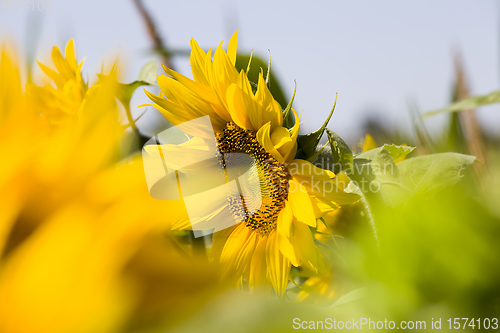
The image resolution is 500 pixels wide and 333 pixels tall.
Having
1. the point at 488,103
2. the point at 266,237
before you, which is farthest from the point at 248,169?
the point at 488,103

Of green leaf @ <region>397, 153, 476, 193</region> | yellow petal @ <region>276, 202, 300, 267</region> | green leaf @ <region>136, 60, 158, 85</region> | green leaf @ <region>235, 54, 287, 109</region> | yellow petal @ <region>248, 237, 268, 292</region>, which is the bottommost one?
yellow petal @ <region>248, 237, 268, 292</region>

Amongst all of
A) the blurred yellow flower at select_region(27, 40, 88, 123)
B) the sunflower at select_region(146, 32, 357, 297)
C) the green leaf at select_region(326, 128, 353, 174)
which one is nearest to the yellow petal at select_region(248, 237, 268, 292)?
the sunflower at select_region(146, 32, 357, 297)

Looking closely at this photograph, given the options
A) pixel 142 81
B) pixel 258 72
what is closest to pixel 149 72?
pixel 142 81

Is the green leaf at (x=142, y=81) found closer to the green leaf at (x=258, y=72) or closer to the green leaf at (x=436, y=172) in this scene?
the green leaf at (x=258, y=72)

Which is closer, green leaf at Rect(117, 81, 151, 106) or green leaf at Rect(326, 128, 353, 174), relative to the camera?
green leaf at Rect(326, 128, 353, 174)

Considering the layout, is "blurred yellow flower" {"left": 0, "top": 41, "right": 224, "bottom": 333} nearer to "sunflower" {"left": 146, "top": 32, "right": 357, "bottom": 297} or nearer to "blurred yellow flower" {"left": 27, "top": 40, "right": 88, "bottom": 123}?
"sunflower" {"left": 146, "top": 32, "right": 357, "bottom": 297}

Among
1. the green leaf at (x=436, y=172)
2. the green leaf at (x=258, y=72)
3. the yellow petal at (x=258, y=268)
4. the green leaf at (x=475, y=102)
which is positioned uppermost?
the green leaf at (x=258, y=72)

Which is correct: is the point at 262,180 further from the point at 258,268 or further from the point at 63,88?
the point at 63,88

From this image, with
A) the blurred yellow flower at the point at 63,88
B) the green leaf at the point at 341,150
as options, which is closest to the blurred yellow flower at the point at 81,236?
the green leaf at the point at 341,150
